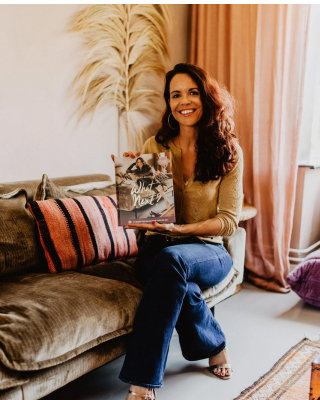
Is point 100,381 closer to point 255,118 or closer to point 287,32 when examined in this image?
point 255,118

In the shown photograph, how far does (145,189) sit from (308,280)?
123cm

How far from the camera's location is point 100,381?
1.55 metres

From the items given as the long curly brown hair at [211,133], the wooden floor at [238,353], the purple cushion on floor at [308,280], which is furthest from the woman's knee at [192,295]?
the purple cushion on floor at [308,280]

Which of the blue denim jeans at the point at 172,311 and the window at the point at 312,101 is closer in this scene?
the blue denim jeans at the point at 172,311

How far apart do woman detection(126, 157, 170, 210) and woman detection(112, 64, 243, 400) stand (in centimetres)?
5

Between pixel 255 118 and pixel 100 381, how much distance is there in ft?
6.04

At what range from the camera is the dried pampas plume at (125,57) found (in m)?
2.26

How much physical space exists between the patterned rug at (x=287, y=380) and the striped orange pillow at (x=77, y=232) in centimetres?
79

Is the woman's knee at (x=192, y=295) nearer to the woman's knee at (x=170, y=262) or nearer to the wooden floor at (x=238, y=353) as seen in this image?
the woman's knee at (x=170, y=262)

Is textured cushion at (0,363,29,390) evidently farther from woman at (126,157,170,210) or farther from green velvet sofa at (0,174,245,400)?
woman at (126,157,170,210)

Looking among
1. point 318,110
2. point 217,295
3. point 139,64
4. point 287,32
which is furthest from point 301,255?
point 139,64

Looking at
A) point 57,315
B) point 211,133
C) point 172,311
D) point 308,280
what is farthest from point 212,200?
point 308,280

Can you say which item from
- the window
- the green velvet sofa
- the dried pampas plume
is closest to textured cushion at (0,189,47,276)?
the green velvet sofa

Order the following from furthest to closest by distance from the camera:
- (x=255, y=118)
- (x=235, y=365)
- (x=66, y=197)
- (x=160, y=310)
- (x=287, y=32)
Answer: (x=255, y=118), (x=287, y=32), (x=66, y=197), (x=235, y=365), (x=160, y=310)
